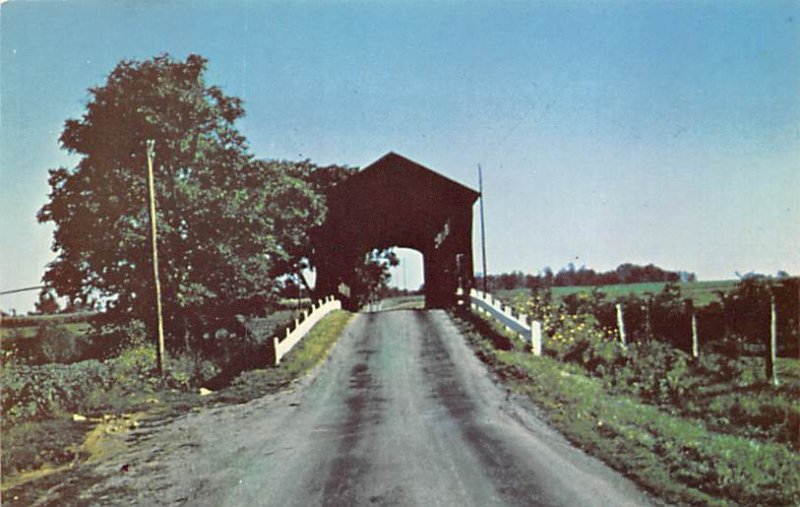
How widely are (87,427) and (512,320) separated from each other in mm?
13807

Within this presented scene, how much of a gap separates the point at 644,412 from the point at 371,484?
8090 millimetres

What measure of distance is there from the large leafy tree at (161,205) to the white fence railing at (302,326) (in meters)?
3.52

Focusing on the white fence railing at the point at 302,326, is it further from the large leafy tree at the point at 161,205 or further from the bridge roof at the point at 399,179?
the bridge roof at the point at 399,179

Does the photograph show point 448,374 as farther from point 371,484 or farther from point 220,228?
point 220,228

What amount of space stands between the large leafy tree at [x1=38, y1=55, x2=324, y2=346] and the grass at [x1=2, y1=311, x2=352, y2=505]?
8480mm

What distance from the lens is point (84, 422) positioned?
1606cm

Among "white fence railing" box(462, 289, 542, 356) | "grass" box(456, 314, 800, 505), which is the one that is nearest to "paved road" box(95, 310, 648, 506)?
"grass" box(456, 314, 800, 505)

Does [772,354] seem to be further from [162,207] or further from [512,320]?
[162,207]

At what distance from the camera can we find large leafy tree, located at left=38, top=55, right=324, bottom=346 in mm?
29438

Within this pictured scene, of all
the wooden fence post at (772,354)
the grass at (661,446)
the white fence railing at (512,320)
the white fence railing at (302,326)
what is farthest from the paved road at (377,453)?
the wooden fence post at (772,354)

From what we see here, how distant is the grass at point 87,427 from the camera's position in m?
11.4

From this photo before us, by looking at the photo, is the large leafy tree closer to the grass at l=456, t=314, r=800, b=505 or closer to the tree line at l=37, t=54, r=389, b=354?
the tree line at l=37, t=54, r=389, b=354

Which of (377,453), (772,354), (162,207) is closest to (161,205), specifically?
(162,207)

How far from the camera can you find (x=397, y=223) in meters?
38.8
